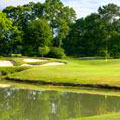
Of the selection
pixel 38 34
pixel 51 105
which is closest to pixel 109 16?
pixel 38 34

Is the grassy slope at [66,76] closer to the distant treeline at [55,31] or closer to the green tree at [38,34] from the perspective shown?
the distant treeline at [55,31]

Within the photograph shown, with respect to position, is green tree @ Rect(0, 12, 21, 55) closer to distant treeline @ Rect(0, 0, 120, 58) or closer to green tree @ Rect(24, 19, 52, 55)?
distant treeline @ Rect(0, 0, 120, 58)

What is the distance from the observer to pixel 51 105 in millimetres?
24953

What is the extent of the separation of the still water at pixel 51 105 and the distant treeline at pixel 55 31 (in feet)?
159

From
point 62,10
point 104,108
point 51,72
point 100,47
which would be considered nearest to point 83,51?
point 100,47

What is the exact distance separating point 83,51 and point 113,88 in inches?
3176

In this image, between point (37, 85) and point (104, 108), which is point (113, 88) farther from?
point (104, 108)

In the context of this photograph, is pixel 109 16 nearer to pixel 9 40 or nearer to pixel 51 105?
pixel 9 40

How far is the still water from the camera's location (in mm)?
20969

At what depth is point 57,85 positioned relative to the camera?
37.2 metres

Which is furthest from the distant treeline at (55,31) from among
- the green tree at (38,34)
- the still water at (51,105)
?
the still water at (51,105)

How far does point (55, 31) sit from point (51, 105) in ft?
255

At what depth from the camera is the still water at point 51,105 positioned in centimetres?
2097

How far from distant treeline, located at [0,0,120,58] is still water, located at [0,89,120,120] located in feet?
159
